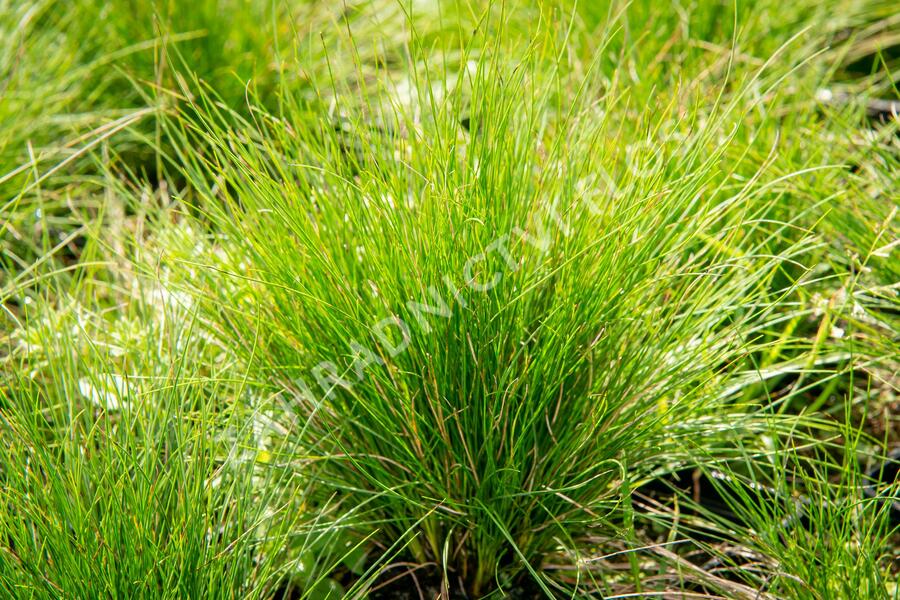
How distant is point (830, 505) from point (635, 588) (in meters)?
0.29

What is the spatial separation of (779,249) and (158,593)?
125 centimetres

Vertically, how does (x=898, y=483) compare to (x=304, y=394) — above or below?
below

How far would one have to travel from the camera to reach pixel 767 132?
6.14ft

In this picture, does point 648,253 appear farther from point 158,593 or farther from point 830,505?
point 158,593

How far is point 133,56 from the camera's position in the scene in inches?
89.5

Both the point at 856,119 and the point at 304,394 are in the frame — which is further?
the point at 856,119

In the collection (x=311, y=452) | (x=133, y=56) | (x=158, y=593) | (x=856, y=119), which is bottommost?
(x=856, y=119)

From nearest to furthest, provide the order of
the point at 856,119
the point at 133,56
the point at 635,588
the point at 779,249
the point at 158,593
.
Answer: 1. the point at 158,593
2. the point at 635,588
3. the point at 779,249
4. the point at 856,119
5. the point at 133,56

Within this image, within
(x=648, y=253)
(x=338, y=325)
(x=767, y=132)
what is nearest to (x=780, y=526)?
(x=648, y=253)

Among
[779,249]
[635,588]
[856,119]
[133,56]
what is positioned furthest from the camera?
[133,56]

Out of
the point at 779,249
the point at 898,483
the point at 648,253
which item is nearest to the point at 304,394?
the point at 648,253

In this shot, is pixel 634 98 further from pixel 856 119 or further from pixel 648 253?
pixel 648 253

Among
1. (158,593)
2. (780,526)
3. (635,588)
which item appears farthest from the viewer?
(635,588)

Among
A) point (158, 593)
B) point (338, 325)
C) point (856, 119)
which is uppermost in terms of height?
point (338, 325)
